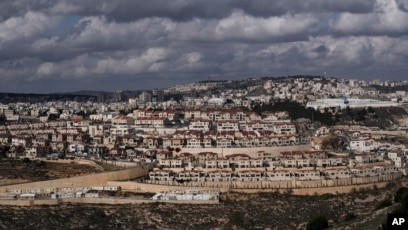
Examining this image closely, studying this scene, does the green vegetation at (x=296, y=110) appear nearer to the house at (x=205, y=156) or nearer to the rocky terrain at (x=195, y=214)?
the house at (x=205, y=156)

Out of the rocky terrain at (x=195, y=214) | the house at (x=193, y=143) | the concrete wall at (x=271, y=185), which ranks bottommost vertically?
the rocky terrain at (x=195, y=214)

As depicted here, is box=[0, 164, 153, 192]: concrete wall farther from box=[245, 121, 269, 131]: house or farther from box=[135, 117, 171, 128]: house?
box=[135, 117, 171, 128]: house

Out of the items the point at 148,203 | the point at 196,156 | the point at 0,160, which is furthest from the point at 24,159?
the point at 148,203

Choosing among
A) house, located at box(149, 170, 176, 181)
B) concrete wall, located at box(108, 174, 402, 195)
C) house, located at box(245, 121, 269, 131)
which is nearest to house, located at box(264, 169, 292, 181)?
concrete wall, located at box(108, 174, 402, 195)

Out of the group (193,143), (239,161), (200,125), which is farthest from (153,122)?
(239,161)

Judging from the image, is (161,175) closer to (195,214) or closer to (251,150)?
(195,214)

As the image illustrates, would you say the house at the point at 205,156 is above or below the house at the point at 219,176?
above
